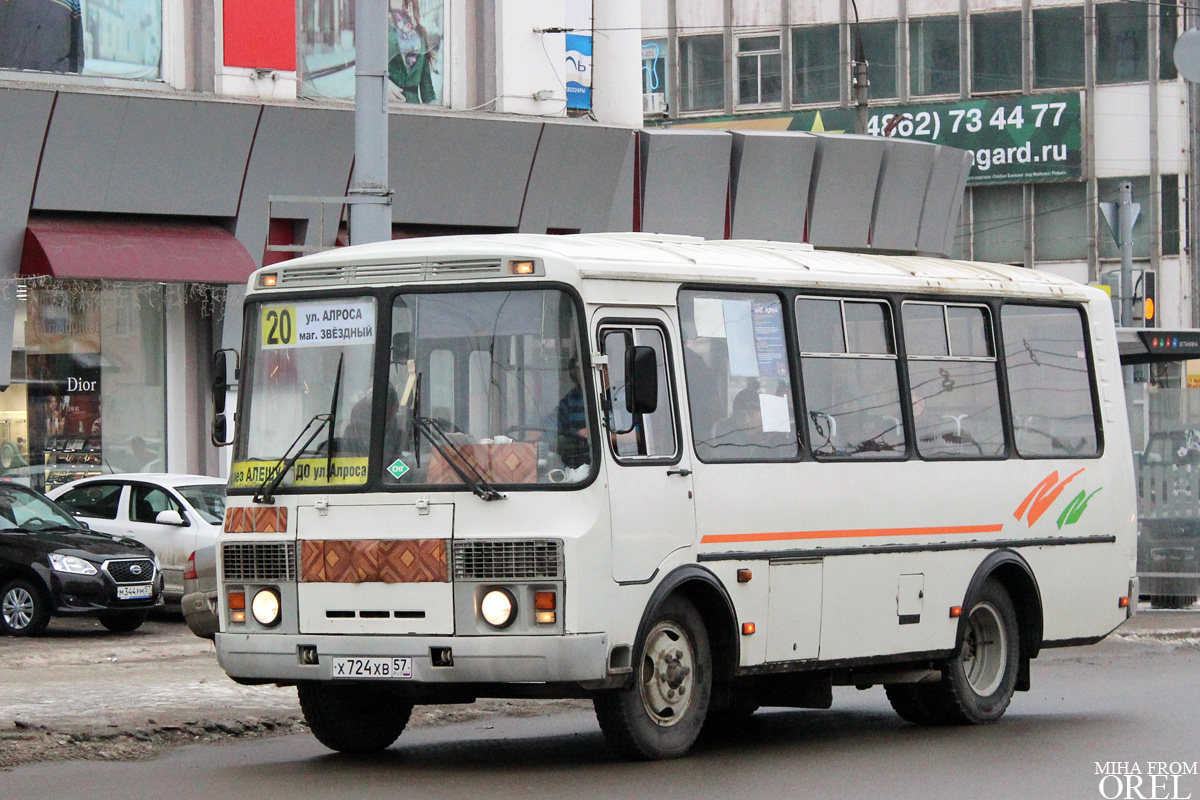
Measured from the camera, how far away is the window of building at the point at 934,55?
2058 inches

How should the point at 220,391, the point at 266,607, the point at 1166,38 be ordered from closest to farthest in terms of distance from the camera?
the point at 266,607 → the point at 220,391 → the point at 1166,38

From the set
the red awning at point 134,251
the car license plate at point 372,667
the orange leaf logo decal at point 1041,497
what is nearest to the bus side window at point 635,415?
the car license plate at point 372,667

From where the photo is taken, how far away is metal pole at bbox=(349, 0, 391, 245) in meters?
14.0

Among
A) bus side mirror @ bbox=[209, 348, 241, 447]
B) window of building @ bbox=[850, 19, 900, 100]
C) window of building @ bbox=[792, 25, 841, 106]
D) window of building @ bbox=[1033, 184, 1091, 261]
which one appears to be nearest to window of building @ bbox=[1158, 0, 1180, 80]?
window of building @ bbox=[1033, 184, 1091, 261]

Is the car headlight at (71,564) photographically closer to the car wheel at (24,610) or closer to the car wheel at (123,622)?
the car wheel at (24,610)

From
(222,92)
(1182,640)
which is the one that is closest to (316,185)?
→ (222,92)

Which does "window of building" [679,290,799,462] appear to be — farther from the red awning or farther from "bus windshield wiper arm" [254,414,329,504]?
the red awning

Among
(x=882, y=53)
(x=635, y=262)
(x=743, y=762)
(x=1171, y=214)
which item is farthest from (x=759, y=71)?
(x=743, y=762)

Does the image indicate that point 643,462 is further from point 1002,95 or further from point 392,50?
point 1002,95

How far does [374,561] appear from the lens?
9.93m

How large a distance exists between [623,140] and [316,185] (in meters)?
4.79

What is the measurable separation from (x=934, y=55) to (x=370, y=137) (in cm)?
4039

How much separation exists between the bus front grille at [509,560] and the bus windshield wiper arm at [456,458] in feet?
0.82

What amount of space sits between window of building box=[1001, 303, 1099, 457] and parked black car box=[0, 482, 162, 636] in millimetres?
9593
